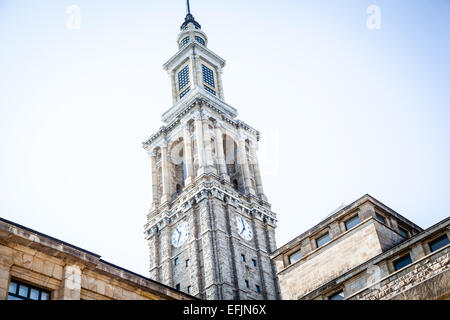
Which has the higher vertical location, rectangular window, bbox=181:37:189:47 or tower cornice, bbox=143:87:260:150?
rectangular window, bbox=181:37:189:47

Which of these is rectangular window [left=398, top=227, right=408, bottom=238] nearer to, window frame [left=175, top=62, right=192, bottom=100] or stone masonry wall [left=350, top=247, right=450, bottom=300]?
stone masonry wall [left=350, top=247, right=450, bottom=300]

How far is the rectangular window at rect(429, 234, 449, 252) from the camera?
28.2m

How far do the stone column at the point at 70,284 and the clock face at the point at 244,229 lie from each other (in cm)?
4840

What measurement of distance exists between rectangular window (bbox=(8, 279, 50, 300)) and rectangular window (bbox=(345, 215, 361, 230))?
55.3 ft

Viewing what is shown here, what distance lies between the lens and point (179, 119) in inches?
3418

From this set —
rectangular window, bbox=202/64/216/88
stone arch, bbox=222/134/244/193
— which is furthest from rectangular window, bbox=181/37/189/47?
stone arch, bbox=222/134/244/193

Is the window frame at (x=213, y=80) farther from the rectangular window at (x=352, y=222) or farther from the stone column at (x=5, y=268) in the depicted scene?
the stone column at (x=5, y=268)

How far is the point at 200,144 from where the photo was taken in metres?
80.1

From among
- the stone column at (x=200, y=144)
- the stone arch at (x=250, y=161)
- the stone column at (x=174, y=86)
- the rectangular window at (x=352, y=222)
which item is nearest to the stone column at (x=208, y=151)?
the stone column at (x=200, y=144)

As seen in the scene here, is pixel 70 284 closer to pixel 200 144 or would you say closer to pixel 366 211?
pixel 366 211
